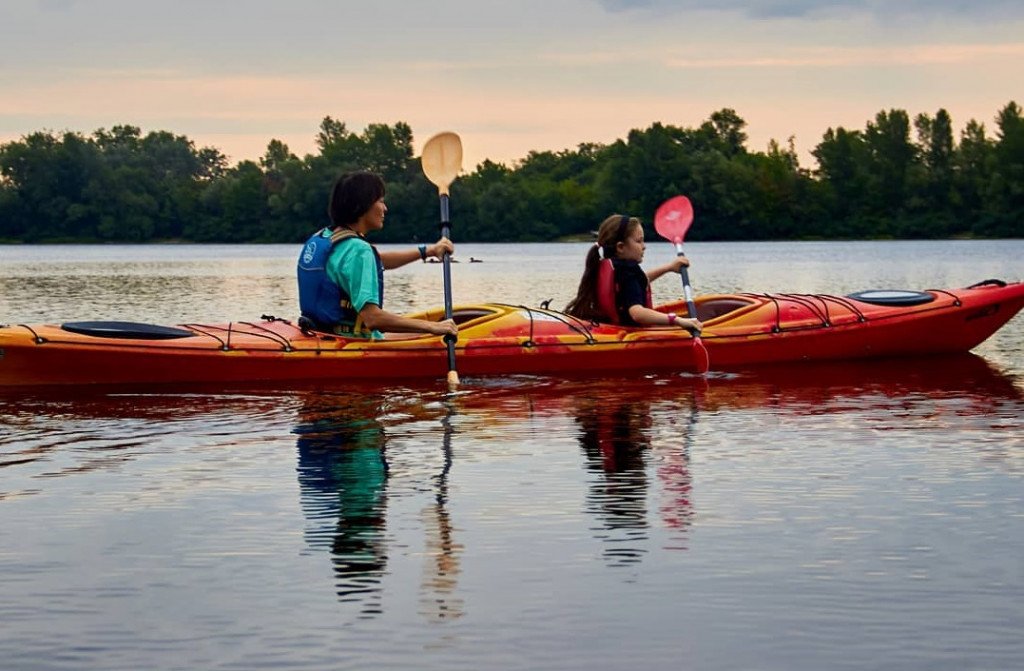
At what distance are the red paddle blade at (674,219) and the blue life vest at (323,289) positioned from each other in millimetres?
3177

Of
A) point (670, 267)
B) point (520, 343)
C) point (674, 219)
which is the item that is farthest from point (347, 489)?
point (674, 219)

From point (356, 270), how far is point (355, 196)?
415mm

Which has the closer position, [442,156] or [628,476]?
[628,476]

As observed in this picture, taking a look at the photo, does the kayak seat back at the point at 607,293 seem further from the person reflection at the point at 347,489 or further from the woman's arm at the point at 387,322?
the person reflection at the point at 347,489

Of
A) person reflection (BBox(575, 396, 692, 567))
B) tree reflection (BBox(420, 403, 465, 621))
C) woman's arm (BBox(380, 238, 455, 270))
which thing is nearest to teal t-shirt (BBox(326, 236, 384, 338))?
woman's arm (BBox(380, 238, 455, 270))

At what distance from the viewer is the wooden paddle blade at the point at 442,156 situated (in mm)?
11242

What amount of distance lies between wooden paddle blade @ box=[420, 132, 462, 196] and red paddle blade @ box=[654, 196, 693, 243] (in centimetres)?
161

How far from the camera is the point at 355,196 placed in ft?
28.8

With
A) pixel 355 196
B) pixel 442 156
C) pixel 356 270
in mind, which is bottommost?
pixel 356 270

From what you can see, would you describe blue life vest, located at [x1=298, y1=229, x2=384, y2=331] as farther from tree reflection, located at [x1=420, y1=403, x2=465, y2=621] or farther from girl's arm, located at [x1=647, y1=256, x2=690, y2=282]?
tree reflection, located at [x1=420, y1=403, x2=465, y2=621]

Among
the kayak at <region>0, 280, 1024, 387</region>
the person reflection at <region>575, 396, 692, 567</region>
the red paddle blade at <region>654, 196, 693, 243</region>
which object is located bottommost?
the person reflection at <region>575, 396, 692, 567</region>

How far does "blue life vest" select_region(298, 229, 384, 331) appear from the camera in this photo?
8820mm

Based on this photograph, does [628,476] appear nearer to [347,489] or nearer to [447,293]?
[347,489]

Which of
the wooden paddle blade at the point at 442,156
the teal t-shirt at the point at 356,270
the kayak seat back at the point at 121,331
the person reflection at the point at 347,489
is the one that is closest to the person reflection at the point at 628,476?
the person reflection at the point at 347,489
